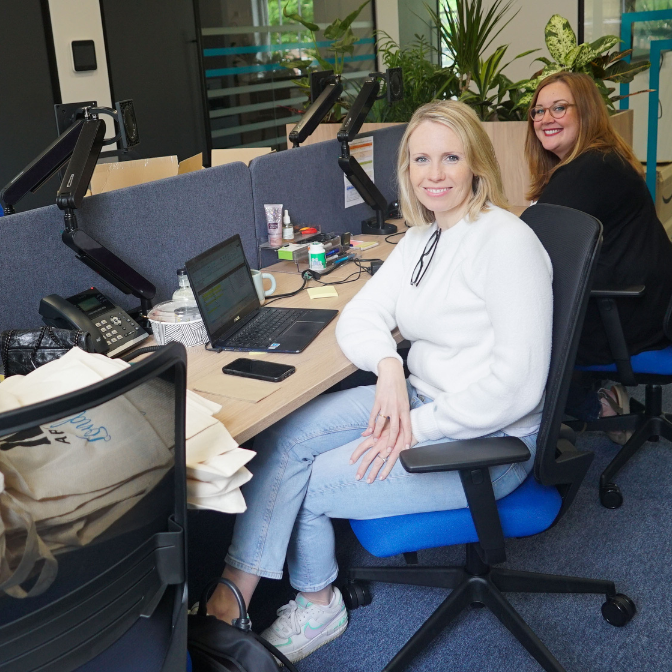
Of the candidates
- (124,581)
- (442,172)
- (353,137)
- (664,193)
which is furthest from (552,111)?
(664,193)

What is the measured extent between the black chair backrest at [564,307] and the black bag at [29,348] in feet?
3.04

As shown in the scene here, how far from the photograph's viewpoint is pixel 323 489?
149 centimetres

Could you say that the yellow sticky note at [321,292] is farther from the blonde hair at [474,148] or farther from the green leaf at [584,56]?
the green leaf at [584,56]

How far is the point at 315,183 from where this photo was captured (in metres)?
2.59

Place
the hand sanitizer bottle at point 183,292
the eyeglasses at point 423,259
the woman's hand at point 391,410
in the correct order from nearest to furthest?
the woman's hand at point 391,410 → the eyeglasses at point 423,259 → the hand sanitizer bottle at point 183,292

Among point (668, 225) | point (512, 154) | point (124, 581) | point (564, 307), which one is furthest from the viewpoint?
point (668, 225)

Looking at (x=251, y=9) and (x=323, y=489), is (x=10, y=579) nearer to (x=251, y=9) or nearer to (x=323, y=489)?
(x=323, y=489)

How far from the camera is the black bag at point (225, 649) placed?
4.28ft

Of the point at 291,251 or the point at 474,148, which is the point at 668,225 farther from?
the point at 474,148

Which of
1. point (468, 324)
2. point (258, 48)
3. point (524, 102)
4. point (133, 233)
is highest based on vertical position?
point (258, 48)

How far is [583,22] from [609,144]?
3.48 meters

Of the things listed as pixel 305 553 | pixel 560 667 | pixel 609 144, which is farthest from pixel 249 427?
pixel 609 144

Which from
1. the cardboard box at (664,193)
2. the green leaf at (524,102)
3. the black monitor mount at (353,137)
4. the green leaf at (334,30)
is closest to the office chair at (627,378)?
the black monitor mount at (353,137)

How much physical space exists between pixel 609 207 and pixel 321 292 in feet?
2.76
